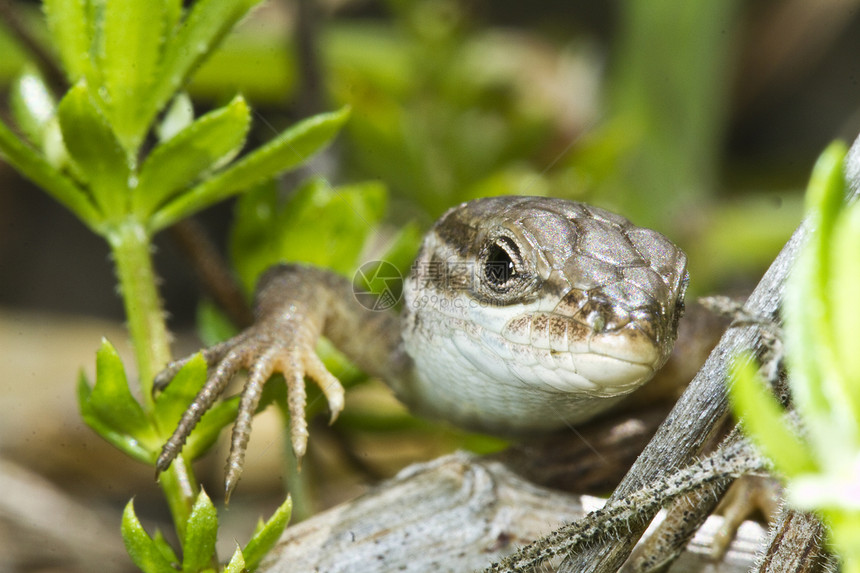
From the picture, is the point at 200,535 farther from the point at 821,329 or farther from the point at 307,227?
the point at 307,227

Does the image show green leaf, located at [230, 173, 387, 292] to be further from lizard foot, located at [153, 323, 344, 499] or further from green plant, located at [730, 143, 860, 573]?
green plant, located at [730, 143, 860, 573]

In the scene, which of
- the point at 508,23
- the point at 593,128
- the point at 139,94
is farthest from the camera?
the point at 508,23

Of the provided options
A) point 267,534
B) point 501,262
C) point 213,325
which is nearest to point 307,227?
point 213,325

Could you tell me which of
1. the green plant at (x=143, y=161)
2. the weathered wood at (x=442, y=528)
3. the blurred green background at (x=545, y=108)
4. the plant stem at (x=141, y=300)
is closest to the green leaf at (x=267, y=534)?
the green plant at (x=143, y=161)

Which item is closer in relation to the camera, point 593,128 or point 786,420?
point 786,420

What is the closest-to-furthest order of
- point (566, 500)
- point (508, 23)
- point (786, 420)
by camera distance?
1. point (786, 420)
2. point (566, 500)
3. point (508, 23)

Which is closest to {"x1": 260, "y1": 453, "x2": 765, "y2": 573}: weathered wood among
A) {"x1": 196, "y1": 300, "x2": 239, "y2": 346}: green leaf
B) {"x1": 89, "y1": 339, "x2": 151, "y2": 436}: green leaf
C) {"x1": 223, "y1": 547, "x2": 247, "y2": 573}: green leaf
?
{"x1": 223, "y1": 547, "x2": 247, "y2": 573}: green leaf

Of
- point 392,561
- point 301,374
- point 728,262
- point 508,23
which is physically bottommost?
point 392,561

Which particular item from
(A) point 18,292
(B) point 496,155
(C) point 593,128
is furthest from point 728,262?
(A) point 18,292

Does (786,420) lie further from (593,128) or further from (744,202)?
(744,202)
